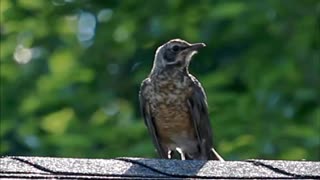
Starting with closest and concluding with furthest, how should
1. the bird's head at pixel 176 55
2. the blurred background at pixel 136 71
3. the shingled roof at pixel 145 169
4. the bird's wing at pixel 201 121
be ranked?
the shingled roof at pixel 145 169 → the bird's wing at pixel 201 121 → the bird's head at pixel 176 55 → the blurred background at pixel 136 71

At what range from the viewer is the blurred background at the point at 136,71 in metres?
9.94

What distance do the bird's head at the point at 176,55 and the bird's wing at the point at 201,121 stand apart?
1.06ft

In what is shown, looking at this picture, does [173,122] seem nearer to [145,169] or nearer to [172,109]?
[172,109]

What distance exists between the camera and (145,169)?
14.2ft

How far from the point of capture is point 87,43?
439 inches

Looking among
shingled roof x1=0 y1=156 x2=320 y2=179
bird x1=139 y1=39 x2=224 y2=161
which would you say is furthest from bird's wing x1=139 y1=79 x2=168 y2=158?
shingled roof x1=0 y1=156 x2=320 y2=179

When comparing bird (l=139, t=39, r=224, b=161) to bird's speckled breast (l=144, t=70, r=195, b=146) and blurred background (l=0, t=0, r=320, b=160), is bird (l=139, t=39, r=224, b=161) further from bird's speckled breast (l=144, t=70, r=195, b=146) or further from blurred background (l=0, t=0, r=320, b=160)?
blurred background (l=0, t=0, r=320, b=160)

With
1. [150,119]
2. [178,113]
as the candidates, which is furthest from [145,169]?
[150,119]

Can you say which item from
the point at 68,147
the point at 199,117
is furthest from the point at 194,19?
the point at 199,117

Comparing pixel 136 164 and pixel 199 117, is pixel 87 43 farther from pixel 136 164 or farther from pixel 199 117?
pixel 136 164

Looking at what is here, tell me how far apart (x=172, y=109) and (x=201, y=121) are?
19cm

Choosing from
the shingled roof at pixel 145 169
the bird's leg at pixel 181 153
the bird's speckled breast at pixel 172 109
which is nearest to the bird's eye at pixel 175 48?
the bird's speckled breast at pixel 172 109

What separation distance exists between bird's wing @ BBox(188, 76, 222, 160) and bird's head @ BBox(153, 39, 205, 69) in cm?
32

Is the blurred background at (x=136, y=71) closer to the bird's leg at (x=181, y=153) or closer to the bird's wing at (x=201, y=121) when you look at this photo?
the bird's leg at (x=181, y=153)
